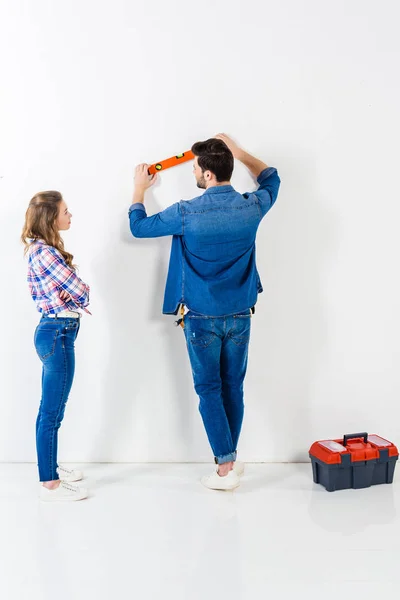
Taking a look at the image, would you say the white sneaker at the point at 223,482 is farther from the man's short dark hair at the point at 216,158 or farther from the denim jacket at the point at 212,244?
the man's short dark hair at the point at 216,158

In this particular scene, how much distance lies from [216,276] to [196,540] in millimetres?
1106

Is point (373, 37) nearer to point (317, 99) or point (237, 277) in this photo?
point (317, 99)

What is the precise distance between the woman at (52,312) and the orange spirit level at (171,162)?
20.0 inches

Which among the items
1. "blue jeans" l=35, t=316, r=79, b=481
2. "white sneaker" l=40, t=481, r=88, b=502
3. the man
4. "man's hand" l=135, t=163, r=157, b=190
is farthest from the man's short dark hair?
"white sneaker" l=40, t=481, r=88, b=502

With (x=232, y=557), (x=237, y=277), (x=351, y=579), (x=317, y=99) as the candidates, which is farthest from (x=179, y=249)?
Result: (x=351, y=579)

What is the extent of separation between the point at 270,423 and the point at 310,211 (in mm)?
1086

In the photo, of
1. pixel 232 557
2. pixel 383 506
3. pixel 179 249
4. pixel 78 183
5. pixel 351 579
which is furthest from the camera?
pixel 78 183

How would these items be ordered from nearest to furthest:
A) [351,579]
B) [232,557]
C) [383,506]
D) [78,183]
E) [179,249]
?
[351,579]
[232,557]
[383,506]
[179,249]
[78,183]

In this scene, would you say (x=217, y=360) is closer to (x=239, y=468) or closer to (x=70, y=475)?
(x=239, y=468)

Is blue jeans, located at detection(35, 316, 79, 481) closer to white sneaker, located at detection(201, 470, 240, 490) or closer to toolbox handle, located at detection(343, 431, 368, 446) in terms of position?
white sneaker, located at detection(201, 470, 240, 490)

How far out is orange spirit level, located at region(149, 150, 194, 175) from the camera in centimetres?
300

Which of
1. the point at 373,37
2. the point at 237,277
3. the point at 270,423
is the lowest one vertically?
the point at 270,423

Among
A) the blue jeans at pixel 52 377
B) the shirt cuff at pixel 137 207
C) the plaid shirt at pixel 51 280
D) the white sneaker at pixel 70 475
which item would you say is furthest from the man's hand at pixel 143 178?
the white sneaker at pixel 70 475

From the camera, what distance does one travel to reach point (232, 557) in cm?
222
